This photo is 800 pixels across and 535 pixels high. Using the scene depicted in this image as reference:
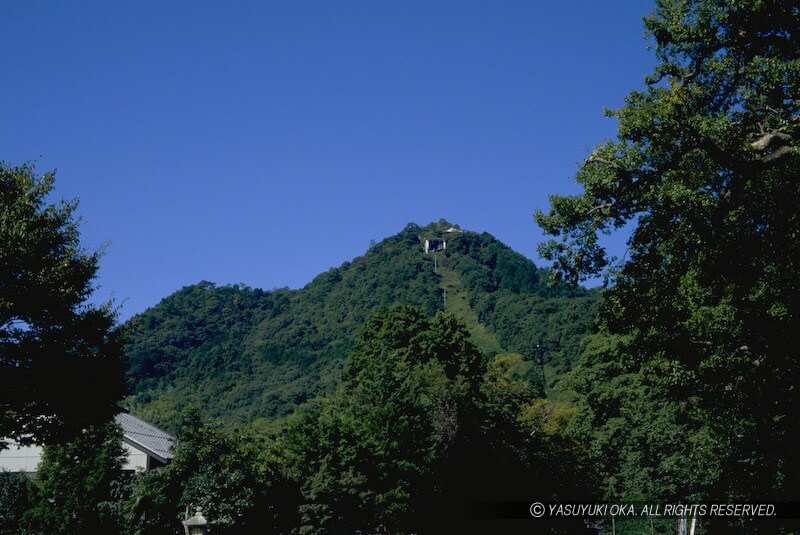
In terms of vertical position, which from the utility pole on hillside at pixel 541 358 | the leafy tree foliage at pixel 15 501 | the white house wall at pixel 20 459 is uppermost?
the utility pole on hillside at pixel 541 358

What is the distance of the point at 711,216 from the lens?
13.4m

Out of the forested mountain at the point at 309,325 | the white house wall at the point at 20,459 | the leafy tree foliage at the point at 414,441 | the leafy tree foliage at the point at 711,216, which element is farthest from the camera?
the forested mountain at the point at 309,325

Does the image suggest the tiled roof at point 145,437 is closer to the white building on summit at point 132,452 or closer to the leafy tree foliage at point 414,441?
the white building on summit at point 132,452

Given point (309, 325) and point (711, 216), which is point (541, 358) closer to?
point (309, 325)

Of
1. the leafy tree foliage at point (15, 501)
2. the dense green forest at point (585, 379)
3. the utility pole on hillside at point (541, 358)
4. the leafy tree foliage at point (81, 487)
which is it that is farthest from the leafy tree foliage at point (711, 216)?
the utility pole on hillside at point (541, 358)

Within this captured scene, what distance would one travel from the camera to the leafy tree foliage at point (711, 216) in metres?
13.2

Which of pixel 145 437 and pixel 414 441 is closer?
pixel 414 441

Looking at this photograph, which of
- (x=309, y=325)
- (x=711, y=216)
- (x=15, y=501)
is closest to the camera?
(x=711, y=216)

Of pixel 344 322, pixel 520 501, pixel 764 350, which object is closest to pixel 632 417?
pixel 520 501

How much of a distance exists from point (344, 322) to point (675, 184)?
141234mm

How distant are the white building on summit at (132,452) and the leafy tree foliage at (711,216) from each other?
24925mm

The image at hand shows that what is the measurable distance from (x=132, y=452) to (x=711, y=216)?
31.9m

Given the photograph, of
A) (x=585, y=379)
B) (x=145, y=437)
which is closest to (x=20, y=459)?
(x=145, y=437)

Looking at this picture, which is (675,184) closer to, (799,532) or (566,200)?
(566,200)
